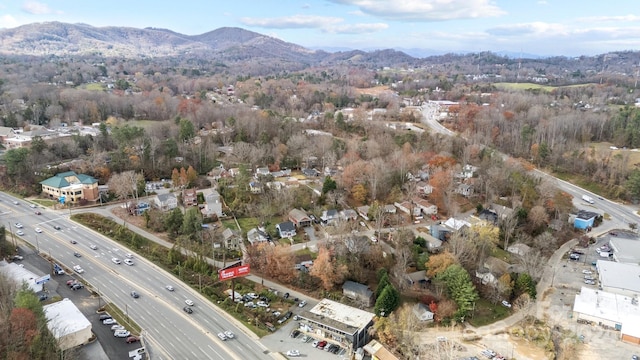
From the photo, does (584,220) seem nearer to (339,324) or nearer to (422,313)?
(422,313)

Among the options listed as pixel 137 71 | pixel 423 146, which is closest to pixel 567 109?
pixel 423 146

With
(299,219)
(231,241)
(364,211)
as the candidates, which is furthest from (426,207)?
(231,241)

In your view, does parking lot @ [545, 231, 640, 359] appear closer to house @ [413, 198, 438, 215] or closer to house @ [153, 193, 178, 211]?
house @ [413, 198, 438, 215]

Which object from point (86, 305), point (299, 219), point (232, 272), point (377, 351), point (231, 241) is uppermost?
point (232, 272)

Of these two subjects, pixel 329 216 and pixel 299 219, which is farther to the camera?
pixel 329 216

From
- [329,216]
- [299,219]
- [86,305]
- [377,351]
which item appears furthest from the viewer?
[329,216]

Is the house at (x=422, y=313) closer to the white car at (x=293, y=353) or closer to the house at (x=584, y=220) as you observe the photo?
the white car at (x=293, y=353)

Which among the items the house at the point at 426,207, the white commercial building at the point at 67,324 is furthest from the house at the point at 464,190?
the white commercial building at the point at 67,324
